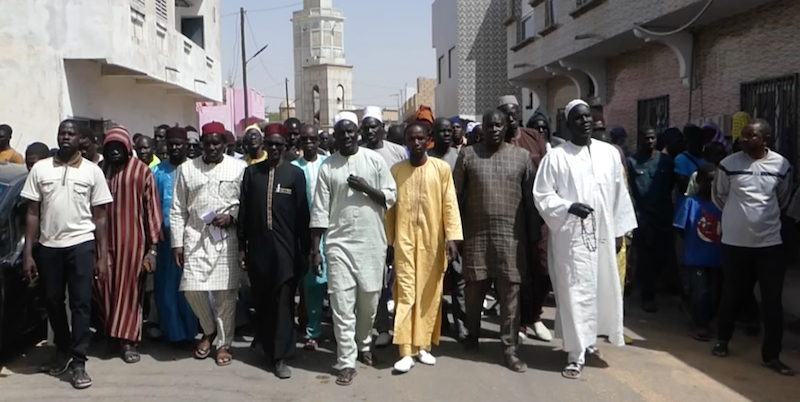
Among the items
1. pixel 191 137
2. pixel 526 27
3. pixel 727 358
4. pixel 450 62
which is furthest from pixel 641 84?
pixel 450 62

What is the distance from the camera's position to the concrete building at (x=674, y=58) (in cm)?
855

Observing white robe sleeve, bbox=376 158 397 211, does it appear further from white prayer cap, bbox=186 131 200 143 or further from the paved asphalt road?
white prayer cap, bbox=186 131 200 143

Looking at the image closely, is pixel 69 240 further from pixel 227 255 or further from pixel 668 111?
pixel 668 111

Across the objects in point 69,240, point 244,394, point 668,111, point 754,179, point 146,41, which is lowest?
point 244,394

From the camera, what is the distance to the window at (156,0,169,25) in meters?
15.2

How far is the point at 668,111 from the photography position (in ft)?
38.6

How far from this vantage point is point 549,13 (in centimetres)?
1591

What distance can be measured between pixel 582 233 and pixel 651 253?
237cm

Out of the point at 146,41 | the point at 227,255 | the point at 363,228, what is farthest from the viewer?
the point at 146,41

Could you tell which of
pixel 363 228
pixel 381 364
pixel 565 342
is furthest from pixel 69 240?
pixel 565 342

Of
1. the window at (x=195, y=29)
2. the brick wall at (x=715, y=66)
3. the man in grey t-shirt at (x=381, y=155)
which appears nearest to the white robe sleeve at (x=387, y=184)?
the man in grey t-shirt at (x=381, y=155)

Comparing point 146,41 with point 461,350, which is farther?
point 146,41

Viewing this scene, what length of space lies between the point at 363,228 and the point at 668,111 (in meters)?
8.40

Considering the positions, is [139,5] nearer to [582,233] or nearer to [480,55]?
[582,233]
